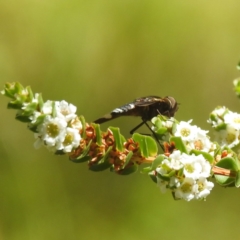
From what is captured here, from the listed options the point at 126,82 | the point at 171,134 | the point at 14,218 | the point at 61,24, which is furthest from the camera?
the point at 61,24

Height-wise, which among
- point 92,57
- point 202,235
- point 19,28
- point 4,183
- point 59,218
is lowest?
point 202,235

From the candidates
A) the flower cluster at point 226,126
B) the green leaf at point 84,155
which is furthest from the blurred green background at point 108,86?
the green leaf at point 84,155

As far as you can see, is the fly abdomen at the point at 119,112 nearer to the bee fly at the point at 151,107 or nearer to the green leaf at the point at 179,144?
the bee fly at the point at 151,107

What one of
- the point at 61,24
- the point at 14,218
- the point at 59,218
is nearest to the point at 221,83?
the point at 61,24

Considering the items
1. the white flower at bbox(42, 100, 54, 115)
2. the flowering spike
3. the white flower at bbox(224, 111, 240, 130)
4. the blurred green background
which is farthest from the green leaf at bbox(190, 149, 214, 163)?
the blurred green background

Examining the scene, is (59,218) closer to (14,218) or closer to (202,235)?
(14,218)

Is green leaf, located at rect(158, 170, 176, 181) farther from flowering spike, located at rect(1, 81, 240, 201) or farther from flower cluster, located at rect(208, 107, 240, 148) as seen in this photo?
flower cluster, located at rect(208, 107, 240, 148)
